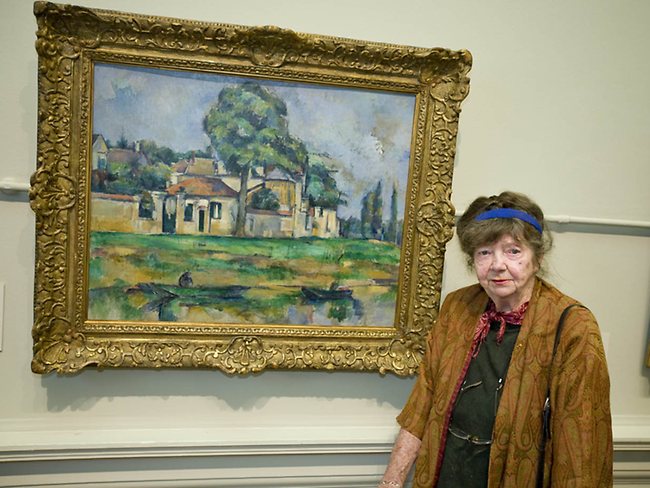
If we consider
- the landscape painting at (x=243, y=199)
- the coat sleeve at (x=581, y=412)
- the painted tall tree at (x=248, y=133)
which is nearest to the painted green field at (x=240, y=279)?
the landscape painting at (x=243, y=199)

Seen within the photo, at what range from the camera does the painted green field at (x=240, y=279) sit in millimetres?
1435

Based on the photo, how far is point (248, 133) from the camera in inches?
56.4

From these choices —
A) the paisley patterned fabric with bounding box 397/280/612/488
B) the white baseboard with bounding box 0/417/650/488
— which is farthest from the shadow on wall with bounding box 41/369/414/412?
the paisley patterned fabric with bounding box 397/280/612/488

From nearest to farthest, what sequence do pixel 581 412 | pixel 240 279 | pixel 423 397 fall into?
1. pixel 581 412
2. pixel 423 397
3. pixel 240 279

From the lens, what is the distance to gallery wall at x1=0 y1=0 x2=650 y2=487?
1.46 m

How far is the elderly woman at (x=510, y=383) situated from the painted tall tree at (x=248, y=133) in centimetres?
62

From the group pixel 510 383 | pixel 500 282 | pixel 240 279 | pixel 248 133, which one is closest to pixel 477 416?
pixel 510 383

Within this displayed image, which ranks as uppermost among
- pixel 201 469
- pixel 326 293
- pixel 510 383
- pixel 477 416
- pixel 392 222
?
pixel 392 222

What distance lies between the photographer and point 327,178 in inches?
58.6

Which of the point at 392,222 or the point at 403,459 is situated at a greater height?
the point at 392,222

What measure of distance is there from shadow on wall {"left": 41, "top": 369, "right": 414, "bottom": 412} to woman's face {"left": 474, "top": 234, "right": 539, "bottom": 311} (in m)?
0.62

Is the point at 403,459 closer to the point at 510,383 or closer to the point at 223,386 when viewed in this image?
the point at 510,383

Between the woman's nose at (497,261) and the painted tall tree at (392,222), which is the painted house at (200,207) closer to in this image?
the painted tall tree at (392,222)

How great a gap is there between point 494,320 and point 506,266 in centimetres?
18
